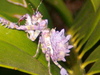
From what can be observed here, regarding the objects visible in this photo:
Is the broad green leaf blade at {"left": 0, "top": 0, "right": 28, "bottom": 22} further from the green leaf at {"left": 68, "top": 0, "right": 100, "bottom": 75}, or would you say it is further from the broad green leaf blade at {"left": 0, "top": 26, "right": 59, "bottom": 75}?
the green leaf at {"left": 68, "top": 0, "right": 100, "bottom": 75}

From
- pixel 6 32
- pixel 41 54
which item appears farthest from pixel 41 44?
pixel 6 32

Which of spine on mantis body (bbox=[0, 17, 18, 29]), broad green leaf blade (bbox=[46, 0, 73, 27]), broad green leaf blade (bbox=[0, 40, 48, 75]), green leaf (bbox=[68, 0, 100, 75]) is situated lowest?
broad green leaf blade (bbox=[46, 0, 73, 27])

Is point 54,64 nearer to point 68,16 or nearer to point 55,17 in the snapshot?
point 68,16

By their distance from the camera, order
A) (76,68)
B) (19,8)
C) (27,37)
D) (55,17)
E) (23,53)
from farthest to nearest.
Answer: (55,17), (76,68), (19,8), (27,37), (23,53)

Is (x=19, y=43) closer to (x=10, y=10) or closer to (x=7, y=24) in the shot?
(x=7, y=24)

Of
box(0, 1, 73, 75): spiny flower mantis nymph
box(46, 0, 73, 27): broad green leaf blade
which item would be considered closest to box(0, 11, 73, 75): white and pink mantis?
box(0, 1, 73, 75): spiny flower mantis nymph

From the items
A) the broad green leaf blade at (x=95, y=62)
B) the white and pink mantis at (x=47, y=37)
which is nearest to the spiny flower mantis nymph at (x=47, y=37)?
the white and pink mantis at (x=47, y=37)

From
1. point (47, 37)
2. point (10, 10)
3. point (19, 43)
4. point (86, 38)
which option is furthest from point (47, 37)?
point (86, 38)

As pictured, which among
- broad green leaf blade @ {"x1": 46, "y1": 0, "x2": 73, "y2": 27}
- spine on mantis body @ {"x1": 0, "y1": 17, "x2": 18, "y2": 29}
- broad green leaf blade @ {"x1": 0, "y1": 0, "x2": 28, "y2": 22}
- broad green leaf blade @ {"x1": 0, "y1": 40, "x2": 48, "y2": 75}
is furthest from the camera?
broad green leaf blade @ {"x1": 46, "y1": 0, "x2": 73, "y2": 27}
